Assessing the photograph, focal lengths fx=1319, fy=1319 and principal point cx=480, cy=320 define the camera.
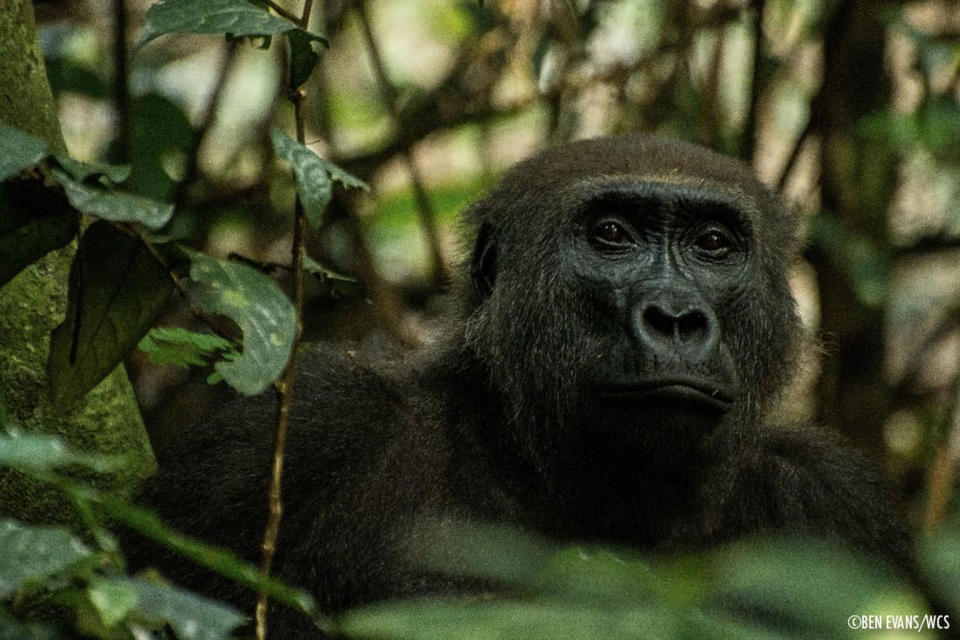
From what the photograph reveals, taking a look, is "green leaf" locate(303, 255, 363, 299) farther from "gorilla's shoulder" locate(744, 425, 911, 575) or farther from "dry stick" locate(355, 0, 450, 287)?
"dry stick" locate(355, 0, 450, 287)

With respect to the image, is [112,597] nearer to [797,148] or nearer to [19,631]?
[19,631]

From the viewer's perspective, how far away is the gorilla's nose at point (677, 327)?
365 cm

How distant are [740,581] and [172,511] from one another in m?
2.63

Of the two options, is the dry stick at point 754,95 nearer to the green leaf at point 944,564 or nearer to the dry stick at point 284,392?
the dry stick at point 284,392

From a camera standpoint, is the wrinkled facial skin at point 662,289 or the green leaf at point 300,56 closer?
the green leaf at point 300,56

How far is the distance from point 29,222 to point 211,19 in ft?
1.85

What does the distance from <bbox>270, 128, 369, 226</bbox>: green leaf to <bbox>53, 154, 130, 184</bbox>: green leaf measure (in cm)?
35

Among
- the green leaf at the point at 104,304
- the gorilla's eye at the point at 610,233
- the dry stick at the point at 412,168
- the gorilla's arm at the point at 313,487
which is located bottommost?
the dry stick at the point at 412,168

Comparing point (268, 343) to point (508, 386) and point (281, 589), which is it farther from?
point (508, 386)

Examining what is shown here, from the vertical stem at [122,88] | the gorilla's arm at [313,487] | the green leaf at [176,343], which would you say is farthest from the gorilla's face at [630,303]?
the vertical stem at [122,88]

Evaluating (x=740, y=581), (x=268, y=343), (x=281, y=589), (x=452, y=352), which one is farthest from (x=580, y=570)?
(x=452, y=352)

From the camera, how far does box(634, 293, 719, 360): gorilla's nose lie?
3.65 metres

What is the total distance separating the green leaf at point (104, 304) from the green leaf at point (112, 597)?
1.14 meters

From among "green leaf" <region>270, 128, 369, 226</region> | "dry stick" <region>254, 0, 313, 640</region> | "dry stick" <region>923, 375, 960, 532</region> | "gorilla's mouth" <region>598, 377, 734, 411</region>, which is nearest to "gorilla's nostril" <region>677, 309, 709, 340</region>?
"gorilla's mouth" <region>598, 377, 734, 411</region>
